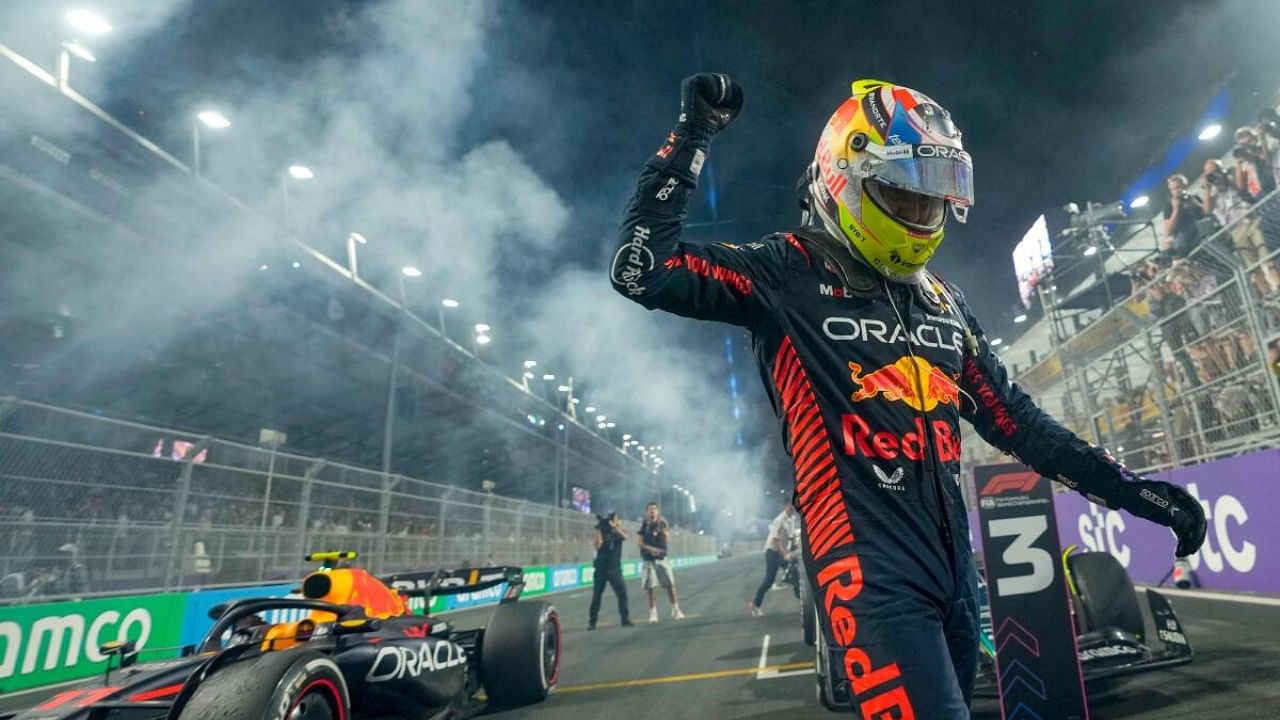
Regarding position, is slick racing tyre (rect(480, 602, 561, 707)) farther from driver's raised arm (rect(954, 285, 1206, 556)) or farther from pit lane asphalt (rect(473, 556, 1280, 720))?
driver's raised arm (rect(954, 285, 1206, 556))

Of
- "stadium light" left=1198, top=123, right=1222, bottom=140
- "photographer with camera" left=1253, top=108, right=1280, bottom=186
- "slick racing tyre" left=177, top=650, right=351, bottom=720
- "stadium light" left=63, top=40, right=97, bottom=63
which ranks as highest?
"stadium light" left=1198, top=123, right=1222, bottom=140

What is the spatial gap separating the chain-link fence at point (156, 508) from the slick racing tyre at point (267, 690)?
465 cm

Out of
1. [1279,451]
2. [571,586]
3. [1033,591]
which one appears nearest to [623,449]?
[571,586]

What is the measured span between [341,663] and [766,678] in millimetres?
3121

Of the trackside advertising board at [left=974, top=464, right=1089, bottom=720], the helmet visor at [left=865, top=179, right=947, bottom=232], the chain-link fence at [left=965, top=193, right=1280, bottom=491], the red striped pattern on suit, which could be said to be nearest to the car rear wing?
the trackside advertising board at [left=974, top=464, right=1089, bottom=720]

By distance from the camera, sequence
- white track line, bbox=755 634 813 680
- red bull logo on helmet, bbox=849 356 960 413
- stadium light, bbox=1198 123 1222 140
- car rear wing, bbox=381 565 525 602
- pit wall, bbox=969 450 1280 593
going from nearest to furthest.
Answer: red bull logo on helmet, bbox=849 356 960 413
car rear wing, bbox=381 565 525 602
white track line, bbox=755 634 813 680
pit wall, bbox=969 450 1280 593
stadium light, bbox=1198 123 1222 140

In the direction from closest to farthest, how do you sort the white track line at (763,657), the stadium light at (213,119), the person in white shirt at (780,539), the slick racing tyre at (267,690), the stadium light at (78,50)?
1. the slick racing tyre at (267,690)
2. the white track line at (763,657)
3. the stadium light at (78,50)
4. the stadium light at (213,119)
5. the person in white shirt at (780,539)

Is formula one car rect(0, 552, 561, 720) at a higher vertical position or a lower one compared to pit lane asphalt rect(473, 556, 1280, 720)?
higher

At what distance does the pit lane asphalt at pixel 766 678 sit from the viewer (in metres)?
3.56

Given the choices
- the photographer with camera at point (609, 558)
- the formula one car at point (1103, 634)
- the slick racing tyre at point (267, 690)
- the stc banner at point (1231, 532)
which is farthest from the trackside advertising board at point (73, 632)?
the stc banner at point (1231, 532)

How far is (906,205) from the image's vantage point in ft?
5.52

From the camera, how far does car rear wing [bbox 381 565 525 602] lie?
4.92 m

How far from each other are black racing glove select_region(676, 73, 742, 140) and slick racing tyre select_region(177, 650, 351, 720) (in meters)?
2.31

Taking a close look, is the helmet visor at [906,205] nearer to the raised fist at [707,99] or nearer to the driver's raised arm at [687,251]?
the driver's raised arm at [687,251]
